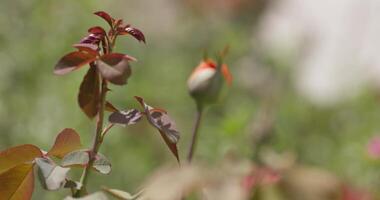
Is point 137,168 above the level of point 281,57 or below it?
below

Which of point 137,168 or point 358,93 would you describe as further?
point 358,93

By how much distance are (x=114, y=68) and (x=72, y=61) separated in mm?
44

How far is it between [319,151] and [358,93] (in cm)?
40

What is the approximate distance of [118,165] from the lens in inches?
99.0

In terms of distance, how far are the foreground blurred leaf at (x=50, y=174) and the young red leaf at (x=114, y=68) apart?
75 millimetres

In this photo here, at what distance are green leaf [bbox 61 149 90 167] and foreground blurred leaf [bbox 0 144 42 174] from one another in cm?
2

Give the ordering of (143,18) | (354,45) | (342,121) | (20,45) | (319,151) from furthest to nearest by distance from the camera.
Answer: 1. (143,18)
2. (354,45)
3. (342,121)
4. (319,151)
5. (20,45)

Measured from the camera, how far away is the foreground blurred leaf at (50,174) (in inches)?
30.2

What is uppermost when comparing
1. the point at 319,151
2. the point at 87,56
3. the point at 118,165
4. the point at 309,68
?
the point at 309,68

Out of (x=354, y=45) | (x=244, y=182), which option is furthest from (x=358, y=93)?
(x=244, y=182)

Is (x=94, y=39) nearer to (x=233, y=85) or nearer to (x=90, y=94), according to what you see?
(x=90, y=94)

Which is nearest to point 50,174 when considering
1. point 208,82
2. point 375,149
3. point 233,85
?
point 208,82

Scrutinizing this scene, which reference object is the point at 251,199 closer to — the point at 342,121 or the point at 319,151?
the point at 319,151

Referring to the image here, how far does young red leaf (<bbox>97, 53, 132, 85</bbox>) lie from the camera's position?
77 cm
